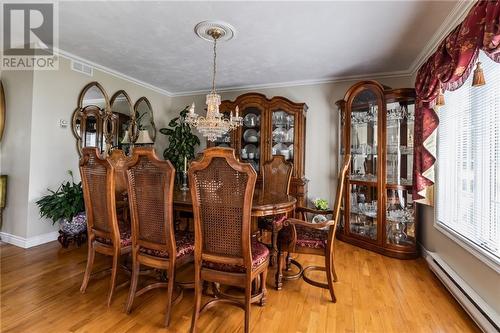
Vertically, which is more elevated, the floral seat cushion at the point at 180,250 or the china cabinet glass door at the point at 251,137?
the china cabinet glass door at the point at 251,137

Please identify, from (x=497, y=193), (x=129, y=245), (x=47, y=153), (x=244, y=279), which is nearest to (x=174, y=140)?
(x=47, y=153)

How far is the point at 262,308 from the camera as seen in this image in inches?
74.5

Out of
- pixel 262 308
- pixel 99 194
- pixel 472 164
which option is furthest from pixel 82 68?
pixel 472 164

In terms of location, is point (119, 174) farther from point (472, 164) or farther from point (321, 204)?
point (472, 164)

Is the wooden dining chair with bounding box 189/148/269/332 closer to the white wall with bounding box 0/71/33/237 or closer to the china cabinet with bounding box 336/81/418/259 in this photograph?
the china cabinet with bounding box 336/81/418/259

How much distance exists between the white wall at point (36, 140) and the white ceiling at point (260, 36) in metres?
0.50

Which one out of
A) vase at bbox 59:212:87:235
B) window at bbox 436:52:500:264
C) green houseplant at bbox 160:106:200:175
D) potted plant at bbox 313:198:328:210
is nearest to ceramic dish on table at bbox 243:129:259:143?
green houseplant at bbox 160:106:200:175

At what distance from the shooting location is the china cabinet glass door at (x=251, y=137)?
4.05m

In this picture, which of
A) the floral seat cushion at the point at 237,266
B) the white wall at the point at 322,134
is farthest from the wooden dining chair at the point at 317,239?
the white wall at the point at 322,134

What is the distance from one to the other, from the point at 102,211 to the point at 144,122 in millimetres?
2850

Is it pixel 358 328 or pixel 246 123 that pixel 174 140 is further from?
pixel 358 328

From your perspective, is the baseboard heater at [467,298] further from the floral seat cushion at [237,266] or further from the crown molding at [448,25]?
the crown molding at [448,25]

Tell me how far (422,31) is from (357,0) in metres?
0.92

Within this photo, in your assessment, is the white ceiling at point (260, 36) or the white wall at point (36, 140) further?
the white wall at point (36, 140)
